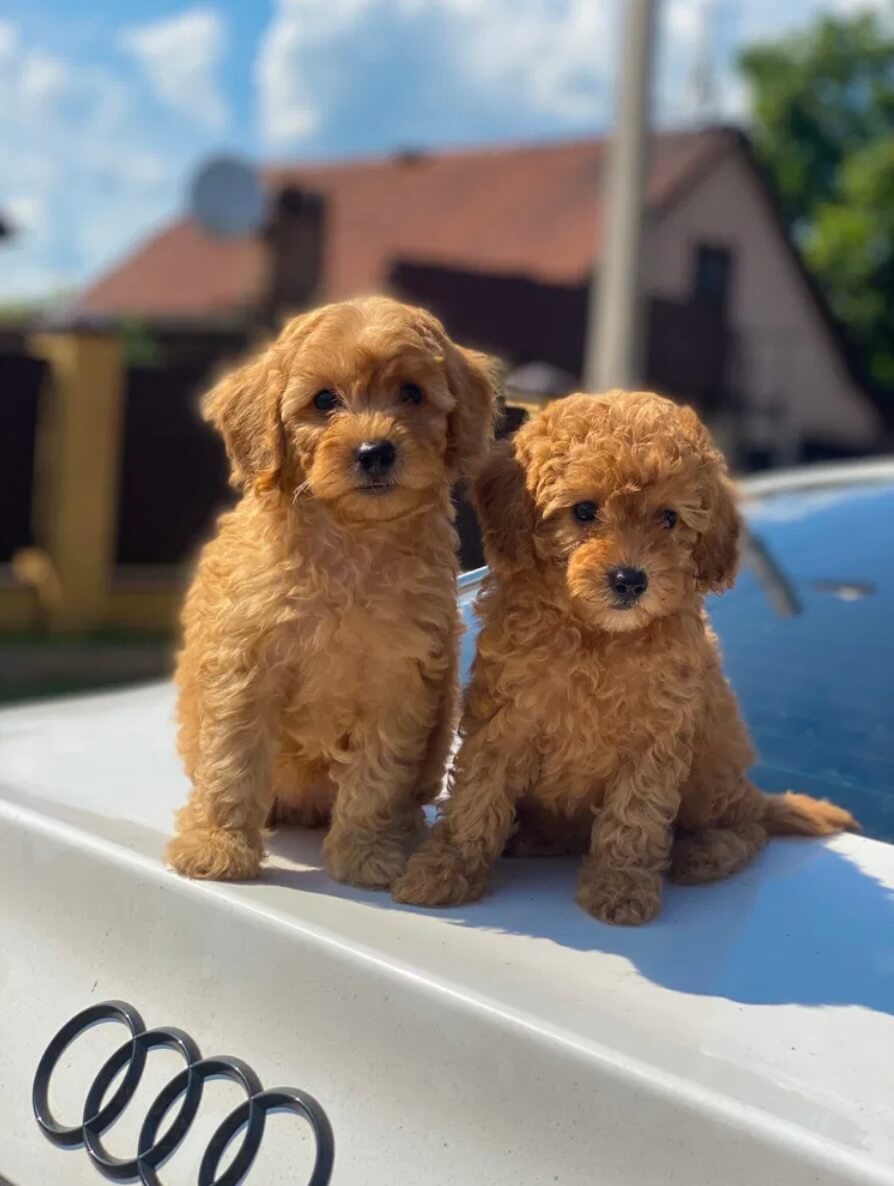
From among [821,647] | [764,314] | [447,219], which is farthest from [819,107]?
[821,647]

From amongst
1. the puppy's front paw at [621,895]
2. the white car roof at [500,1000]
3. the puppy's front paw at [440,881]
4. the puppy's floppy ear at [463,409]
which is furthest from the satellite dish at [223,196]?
the puppy's front paw at [621,895]

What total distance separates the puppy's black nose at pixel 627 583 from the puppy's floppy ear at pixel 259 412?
1.92 feet

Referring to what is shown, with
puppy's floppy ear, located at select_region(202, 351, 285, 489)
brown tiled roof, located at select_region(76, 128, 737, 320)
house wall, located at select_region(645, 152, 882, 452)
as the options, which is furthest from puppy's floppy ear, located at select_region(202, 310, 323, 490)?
house wall, located at select_region(645, 152, 882, 452)

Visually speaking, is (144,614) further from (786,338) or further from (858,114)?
(858,114)

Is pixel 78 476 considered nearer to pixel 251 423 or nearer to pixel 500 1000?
pixel 251 423

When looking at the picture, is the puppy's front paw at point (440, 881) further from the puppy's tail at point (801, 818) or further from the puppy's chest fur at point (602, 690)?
the puppy's tail at point (801, 818)

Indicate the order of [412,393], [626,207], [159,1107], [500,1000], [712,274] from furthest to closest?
1. [712,274]
2. [626,207]
3. [412,393]
4. [159,1107]
5. [500,1000]

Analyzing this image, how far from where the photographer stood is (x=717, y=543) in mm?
2068

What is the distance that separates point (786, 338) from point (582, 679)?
29.4 m

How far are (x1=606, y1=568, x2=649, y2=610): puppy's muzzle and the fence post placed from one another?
12405 mm

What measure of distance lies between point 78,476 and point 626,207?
6746 millimetres

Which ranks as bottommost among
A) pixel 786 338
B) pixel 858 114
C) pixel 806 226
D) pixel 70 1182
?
pixel 70 1182

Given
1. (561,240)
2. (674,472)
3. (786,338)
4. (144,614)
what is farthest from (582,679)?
(786,338)

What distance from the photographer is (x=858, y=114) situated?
41.7 m
